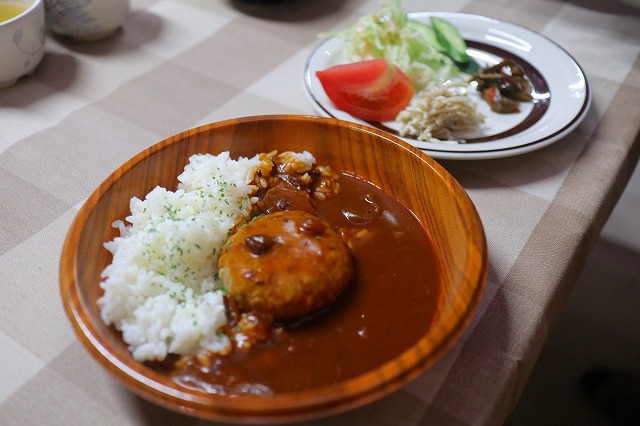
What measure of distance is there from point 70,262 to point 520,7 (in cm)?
255

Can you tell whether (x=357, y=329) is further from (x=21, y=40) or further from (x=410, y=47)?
(x=21, y=40)

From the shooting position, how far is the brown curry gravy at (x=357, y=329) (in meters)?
1.16

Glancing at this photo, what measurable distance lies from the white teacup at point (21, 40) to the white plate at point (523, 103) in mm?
1059

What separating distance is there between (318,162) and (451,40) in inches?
42.6

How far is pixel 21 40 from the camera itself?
85.8 inches

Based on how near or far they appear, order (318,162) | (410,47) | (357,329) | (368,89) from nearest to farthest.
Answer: (357,329), (318,162), (368,89), (410,47)

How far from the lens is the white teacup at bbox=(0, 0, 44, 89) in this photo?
213 centimetres

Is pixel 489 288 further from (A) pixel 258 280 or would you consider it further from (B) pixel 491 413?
(A) pixel 258 280

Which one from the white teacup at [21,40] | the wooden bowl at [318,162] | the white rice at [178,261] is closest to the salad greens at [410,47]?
the wooden bowl at [318,162]

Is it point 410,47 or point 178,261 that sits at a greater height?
point 178,261

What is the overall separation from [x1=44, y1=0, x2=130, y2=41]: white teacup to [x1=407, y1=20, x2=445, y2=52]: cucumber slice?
1283mm

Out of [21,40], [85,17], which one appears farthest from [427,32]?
[21,40]

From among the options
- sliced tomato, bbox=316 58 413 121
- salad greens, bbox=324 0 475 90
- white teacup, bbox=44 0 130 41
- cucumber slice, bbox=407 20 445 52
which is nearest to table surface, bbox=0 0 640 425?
white teacup, bbox=44 0 130 41

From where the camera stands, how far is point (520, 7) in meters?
2.90
